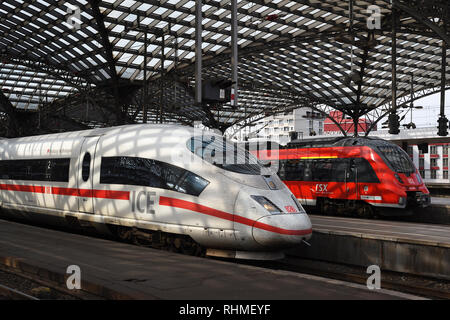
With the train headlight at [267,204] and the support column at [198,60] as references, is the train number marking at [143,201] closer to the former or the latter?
the train headlight at [267,204]

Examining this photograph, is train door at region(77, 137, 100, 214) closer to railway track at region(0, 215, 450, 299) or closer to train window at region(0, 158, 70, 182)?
train window at region(0, 158, 70, 182)

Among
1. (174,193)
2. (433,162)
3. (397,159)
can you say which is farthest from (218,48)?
(433,162)

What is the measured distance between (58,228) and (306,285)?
1076 centimetres

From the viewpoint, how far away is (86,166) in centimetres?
1237

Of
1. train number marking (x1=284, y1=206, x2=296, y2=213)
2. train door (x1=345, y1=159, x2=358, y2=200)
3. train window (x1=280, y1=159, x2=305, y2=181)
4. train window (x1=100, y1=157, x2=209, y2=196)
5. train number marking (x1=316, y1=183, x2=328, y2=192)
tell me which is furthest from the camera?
train window (x1=280, y1=159, x2=305, y2=181)

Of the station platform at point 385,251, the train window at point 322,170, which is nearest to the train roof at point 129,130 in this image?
the station platform at point 385,251

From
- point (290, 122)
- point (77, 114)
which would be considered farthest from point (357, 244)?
point (290, 122)

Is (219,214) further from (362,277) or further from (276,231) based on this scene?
(362,277)

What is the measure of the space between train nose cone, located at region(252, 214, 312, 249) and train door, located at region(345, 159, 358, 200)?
9665 mm

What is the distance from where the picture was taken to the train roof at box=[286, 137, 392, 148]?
712 inches

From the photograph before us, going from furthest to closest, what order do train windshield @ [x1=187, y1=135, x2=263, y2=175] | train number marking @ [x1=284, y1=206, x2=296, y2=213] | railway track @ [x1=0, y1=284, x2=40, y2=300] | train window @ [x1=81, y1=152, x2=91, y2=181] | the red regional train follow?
the red regional train, train window @ [x1=81, y1=152, x2=91, y2=181], train windshield @ [x1=187, y1=135, x2=263, y2=175], train number marking @ [x1=284, y1=206, x2=296, y2=213], railway track @ [x1=0, y1=284, x2=40, y2=300]

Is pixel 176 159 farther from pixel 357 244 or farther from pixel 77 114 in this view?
pixel 77 114

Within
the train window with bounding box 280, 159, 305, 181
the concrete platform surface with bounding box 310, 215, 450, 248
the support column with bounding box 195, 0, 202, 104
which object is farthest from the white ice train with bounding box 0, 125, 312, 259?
the train window with bounding box 280, 159, 305, 181

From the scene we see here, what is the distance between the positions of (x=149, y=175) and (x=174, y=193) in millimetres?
934
